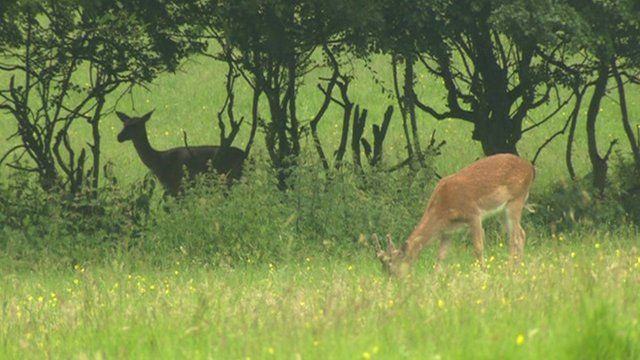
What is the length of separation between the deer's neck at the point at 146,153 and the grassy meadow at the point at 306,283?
143 centimetres

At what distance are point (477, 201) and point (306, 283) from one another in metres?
3.70

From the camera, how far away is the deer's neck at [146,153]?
19.9m

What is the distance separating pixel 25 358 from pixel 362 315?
1.73m

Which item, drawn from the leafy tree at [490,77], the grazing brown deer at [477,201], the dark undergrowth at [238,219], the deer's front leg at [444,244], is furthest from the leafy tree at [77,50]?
the deer's front leg at [444,244]

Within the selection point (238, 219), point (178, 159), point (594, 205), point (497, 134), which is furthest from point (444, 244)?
point (178, 159)

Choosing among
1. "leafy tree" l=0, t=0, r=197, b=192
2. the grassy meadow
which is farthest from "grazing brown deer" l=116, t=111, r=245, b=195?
"leafy tree" l=0, t=0, r=197, b=192

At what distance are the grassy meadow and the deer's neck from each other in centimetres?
143

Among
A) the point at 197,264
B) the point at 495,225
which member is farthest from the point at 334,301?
the point at 495,225

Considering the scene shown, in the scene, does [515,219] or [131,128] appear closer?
[515,219]

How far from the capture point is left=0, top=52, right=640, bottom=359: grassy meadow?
7.06m

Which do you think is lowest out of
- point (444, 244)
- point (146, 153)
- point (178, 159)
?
point (444, 244)

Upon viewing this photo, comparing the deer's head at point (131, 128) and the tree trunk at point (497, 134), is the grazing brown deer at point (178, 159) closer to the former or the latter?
the deer's head at point (131, 128)

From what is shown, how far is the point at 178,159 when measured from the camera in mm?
19531

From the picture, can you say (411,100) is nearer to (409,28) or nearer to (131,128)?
(409,28)
